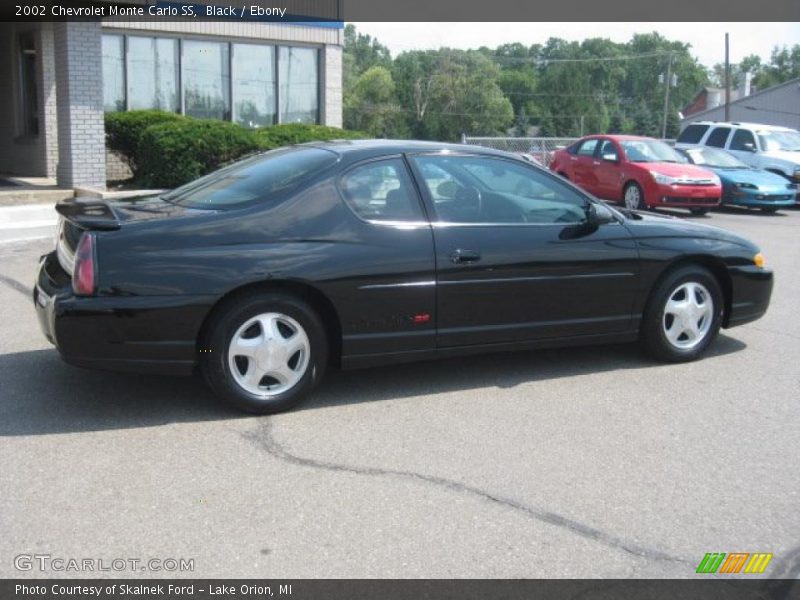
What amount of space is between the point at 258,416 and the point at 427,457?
1060mm

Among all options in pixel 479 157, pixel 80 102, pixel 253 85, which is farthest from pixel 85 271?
pixel 253 85

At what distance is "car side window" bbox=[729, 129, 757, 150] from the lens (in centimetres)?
2012

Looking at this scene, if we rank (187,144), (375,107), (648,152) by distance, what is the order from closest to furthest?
(187,144) < (648,152) < (375,107)

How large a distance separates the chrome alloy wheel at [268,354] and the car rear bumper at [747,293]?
318 cm

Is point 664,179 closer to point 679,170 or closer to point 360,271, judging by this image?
point 679,170

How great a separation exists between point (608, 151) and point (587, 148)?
68cm

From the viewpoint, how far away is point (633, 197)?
16.7 meters

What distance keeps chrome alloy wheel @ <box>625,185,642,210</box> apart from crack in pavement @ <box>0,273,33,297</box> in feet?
37.3

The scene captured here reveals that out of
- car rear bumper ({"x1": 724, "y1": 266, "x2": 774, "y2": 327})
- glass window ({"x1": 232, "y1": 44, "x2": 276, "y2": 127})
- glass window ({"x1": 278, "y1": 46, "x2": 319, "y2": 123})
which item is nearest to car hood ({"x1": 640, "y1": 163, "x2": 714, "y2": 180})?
glass window ({"x1": 278, "y1": 46, "x2": 319, "y2": 123})

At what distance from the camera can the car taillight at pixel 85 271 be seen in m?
4.54

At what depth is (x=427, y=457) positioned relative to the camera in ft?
14.5
